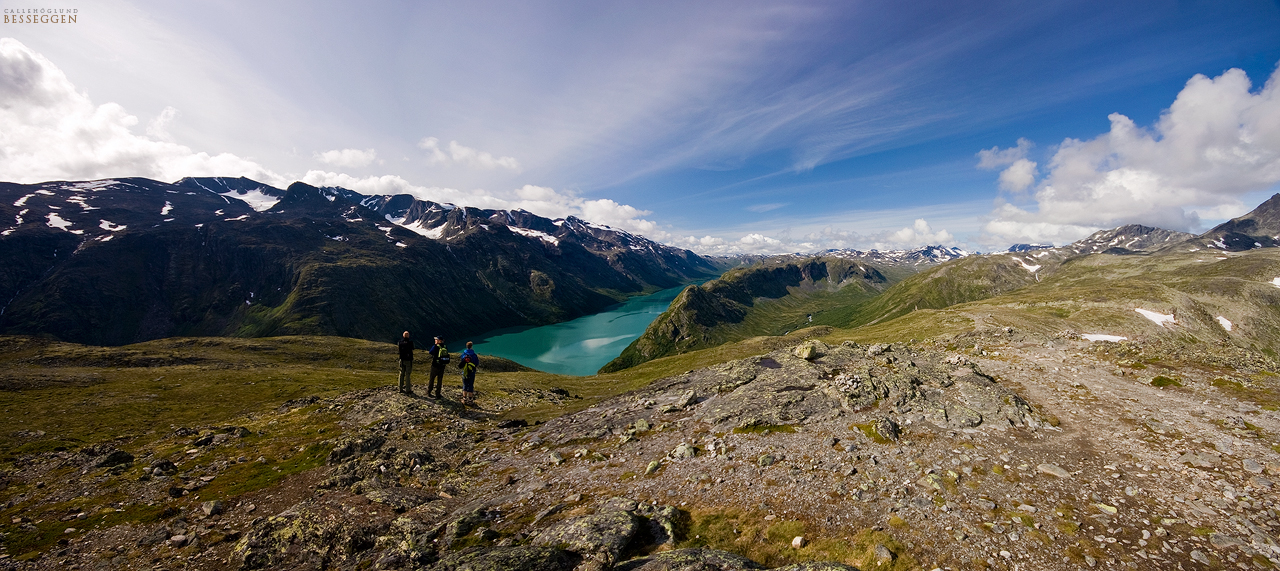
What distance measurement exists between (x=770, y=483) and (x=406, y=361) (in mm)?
26277

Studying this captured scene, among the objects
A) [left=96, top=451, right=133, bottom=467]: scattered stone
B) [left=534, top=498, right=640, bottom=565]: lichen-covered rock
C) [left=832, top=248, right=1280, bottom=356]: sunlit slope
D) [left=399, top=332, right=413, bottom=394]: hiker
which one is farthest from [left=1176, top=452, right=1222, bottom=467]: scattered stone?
[left=832, top=248, right=1280, bottom=356]: sunlit slope

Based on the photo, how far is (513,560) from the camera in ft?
36.4

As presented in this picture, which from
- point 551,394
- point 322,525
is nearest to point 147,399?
point 551,394

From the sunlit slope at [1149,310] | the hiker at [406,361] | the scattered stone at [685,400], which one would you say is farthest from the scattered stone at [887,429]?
the sunlit slope at [1149,310]

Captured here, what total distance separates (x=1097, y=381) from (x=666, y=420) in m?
24.5

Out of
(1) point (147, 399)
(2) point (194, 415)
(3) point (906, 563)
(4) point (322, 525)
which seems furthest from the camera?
(1) point (147, 399)

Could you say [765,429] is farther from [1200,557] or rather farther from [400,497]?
[400,497]

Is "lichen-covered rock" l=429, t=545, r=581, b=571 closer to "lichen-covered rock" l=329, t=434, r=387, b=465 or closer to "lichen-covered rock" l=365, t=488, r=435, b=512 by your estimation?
"lichen-covered rock" l=365, t=488, r=435, b=512

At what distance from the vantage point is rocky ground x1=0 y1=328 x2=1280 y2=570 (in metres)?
11.7

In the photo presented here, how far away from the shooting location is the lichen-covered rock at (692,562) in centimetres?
1055

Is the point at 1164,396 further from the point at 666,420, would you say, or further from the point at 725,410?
the point at 666,420

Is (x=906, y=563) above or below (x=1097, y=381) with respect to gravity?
below

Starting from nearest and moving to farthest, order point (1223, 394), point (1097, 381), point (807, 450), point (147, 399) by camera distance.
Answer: point (807, 450) < point (1223, 394) < point (1097, 381) < point (147, 399)

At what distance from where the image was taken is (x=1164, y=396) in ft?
67.8
